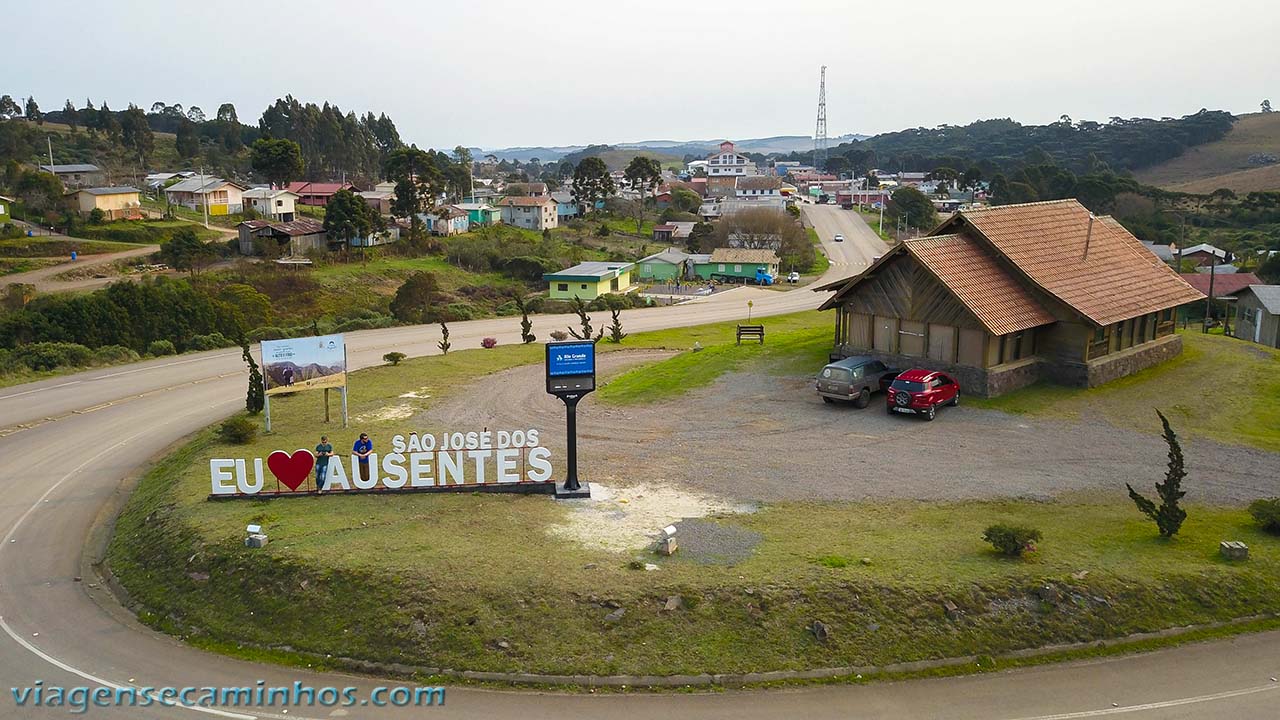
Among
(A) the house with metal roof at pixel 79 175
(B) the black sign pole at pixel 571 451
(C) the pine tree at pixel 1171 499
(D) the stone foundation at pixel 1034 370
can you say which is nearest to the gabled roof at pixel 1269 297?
(D) the stone foundation at pixel 1034 370

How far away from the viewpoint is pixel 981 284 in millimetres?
30625

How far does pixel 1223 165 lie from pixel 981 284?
590ft

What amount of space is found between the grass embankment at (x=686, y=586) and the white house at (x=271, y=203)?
276 feet

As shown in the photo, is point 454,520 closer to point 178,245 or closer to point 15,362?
point 15,362

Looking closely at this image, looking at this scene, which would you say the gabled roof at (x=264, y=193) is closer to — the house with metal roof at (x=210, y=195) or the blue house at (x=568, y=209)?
the house with metal roof at (x=210, y=195)

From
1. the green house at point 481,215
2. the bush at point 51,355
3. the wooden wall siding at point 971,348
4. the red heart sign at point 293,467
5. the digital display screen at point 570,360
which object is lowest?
the bush at point 51,355

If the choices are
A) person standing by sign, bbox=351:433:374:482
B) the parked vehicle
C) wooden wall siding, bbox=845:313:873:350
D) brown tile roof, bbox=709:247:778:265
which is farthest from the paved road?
person standing by sign, bbox=351:433:374:482

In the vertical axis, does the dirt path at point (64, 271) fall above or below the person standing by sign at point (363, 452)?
above

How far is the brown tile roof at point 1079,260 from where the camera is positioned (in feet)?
102

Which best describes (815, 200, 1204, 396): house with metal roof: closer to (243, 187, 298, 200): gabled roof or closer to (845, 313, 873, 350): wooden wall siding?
(845, 313, 873, 350): wooden wall siding

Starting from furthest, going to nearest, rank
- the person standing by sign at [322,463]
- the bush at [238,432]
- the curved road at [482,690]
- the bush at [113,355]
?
the bush at [113,355] < the bush at [238,432] < the person standing by sign at [322,463] < the curved road at [482,690]

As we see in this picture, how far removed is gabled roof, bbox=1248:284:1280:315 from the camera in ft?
141

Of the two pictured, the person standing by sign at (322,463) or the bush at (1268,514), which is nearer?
the bush at (1268,514)

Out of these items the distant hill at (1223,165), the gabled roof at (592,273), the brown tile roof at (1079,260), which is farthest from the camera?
the distant hill at (1223,165)
